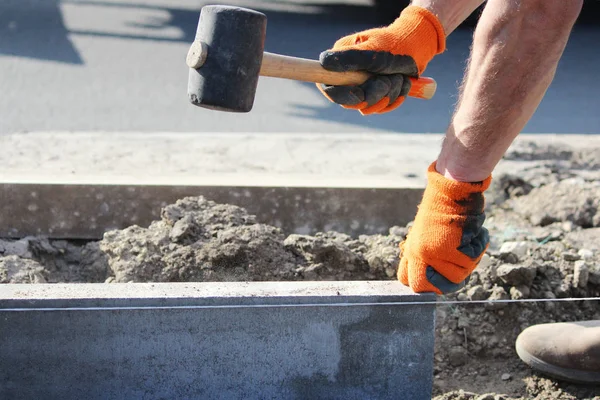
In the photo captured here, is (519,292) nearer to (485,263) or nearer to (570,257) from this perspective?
(485,263)

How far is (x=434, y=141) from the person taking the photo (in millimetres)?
5652

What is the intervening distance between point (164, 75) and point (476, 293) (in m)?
5.01

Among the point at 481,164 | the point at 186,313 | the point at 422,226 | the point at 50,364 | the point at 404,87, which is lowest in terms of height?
the point at 50,364

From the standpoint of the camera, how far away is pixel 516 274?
3.22m

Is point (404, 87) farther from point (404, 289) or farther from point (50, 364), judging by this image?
point (50, 364)

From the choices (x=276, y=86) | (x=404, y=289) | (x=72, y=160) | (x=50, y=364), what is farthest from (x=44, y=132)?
(x=404, y=289)

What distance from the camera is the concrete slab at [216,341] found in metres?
2.50

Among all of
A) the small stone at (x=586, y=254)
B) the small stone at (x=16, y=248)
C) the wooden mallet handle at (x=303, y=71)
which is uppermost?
the wooden mallet handle at (x=303, y=71)

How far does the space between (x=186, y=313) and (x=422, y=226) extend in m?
0.83

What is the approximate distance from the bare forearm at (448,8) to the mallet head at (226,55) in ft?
2.25

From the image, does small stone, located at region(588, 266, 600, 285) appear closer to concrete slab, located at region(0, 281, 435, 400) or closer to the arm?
the arm

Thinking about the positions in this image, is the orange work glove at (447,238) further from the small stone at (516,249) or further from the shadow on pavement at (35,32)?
the shadow on pavement at (35,32)

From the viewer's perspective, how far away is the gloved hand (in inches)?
110

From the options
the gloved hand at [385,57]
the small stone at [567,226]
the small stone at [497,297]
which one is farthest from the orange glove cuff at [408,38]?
the small stone at [567,226]
